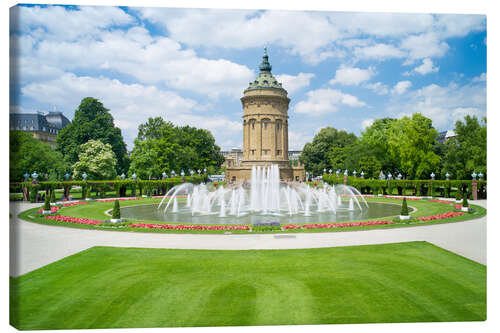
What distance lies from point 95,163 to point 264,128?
38.7 m

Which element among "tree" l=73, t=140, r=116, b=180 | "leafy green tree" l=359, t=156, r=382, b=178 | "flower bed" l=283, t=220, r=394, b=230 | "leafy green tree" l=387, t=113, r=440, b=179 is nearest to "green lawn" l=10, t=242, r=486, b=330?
"flower bed" l=283, t=220, r=394, b=230

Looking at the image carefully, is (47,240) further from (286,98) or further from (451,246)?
(286,98)

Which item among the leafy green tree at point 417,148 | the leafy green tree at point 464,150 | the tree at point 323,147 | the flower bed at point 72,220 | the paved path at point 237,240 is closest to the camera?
the paved path at point 237,240

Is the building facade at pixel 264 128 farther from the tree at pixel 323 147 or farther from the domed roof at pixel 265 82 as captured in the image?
the tree at pixel 323 147

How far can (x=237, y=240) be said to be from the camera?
43.8 ft

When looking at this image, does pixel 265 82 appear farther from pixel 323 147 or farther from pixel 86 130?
pixel 86 130

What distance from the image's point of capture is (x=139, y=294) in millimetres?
7496

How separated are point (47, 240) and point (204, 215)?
9.69 meters

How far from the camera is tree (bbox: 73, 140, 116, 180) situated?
38.9 meters

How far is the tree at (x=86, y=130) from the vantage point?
4522 centimetres

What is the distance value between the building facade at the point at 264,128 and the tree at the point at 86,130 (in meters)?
28.1

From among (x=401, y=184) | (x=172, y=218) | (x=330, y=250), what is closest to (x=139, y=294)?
(x=330, y=250)

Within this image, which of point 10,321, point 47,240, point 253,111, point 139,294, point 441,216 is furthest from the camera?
point 253,111

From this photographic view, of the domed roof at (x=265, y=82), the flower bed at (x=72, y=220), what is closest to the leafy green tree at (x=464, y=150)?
the flower bed at (x=72, y=220)
